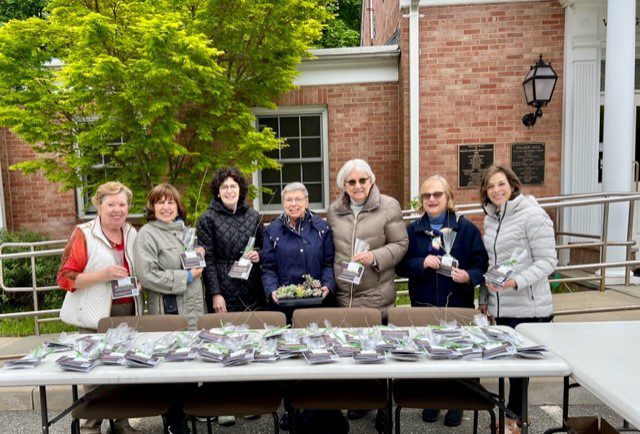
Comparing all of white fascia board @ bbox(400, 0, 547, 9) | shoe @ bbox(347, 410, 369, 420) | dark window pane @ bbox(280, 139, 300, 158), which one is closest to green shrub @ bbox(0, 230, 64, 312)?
dark window pane @ bbox(280, 139, 300, 158)

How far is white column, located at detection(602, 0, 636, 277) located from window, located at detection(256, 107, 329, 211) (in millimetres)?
3967

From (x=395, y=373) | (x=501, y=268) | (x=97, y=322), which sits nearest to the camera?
(x=395, y=373)

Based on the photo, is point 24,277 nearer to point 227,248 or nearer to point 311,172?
point 311,172

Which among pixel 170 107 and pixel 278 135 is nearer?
pixel 170 107

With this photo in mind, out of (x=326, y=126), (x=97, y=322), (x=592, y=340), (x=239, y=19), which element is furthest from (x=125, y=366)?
(x=326, y=126)

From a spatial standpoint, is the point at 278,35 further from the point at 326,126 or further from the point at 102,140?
the point at 102,140

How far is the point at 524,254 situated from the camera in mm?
2934

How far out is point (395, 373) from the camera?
6.93 feet

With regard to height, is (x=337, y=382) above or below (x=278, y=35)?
below

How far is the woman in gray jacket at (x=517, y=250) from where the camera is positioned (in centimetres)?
288

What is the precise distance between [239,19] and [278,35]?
0.54m

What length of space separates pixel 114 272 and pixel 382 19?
9.96 meters

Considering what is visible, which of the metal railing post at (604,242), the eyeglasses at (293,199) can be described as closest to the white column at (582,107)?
the metal railing post at (604,242)

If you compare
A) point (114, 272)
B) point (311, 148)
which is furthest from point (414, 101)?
point (114, 272)
